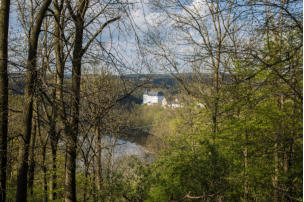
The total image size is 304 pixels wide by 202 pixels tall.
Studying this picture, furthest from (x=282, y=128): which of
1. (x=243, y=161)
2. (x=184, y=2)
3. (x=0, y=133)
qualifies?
(x=0, y=133)

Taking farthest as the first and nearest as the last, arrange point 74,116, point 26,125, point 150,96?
point 150,96 → point 26,125 → point 74,116

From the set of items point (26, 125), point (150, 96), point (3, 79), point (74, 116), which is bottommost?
point (26, 125)

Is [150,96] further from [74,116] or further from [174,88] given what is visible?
[74,116]

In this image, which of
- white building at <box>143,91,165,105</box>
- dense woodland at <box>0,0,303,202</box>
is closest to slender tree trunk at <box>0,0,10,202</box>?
dense woodland at <box>0,0,303,202</box>

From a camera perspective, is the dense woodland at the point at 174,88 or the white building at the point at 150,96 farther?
the white building at the point at 150,96

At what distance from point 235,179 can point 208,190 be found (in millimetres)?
891

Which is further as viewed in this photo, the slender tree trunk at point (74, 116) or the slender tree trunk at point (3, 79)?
the slender tree trunk at point (3, 79)

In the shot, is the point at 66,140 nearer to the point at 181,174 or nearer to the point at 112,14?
the point at 112,14

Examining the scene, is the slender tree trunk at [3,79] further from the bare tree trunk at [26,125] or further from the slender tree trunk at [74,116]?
the slender tree trunk at [74,116]

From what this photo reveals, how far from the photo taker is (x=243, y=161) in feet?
22.6

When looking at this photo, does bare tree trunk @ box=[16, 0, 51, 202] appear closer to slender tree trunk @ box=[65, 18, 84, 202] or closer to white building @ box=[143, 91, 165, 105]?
slender tree trunk @ box=[65, 18, 84, 202]

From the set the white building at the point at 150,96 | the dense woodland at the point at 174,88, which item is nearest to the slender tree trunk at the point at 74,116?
the dense woodland at the point at 174,88

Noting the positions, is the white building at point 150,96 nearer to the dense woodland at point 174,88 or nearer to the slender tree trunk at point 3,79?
the dense woodland at point 174,88

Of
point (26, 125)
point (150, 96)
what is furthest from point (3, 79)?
point (150, 96)
